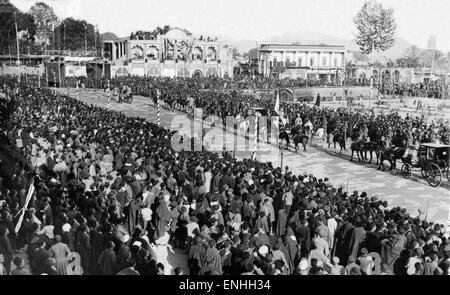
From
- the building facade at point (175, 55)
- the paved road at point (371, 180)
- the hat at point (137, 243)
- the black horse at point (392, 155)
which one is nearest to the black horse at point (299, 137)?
the paved road at point (371, 180)

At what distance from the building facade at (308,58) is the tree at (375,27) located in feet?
47.7

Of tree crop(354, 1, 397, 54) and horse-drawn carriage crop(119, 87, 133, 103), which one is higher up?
tree crop(354, 1, 397, 54)

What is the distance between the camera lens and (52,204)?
38.8 ft

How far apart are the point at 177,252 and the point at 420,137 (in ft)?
57.5

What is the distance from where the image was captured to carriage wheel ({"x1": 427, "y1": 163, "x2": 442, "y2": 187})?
16947 mm

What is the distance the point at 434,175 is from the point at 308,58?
222ft

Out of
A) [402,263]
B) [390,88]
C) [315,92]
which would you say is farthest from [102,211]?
[390,88]

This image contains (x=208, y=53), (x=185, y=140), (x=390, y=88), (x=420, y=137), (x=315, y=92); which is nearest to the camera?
(x=185, y=140)

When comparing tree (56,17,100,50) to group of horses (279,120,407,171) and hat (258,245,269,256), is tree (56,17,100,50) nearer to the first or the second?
group of horses (279,120,407,171)

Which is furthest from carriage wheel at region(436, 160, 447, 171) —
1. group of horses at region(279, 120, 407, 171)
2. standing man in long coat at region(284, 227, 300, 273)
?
standing man in long coat at region(284, 227, 300, 273)

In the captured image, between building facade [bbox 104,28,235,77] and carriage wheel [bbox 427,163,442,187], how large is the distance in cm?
5843

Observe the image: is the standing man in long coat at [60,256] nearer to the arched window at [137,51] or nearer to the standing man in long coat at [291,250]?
the standing man in long coat at [291,250]

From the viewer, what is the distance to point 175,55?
7531 centimetres

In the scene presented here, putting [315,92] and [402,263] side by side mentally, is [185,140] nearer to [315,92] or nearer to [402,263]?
[402,263]
